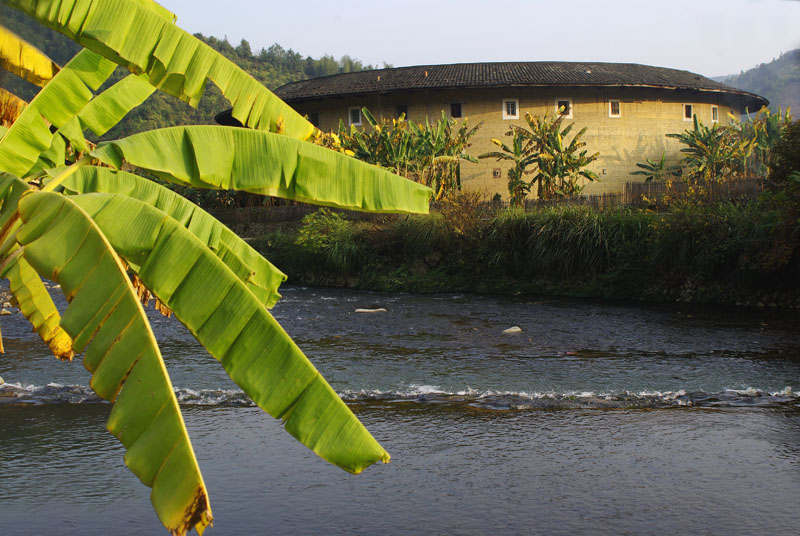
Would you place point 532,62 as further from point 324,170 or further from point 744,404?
point 324,170

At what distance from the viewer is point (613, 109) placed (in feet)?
124

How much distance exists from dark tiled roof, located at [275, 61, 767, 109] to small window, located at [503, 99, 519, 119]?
118 cm

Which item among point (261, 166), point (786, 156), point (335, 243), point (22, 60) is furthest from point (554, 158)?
point (261, 166)

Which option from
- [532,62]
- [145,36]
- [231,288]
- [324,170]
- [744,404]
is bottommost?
[744,404]

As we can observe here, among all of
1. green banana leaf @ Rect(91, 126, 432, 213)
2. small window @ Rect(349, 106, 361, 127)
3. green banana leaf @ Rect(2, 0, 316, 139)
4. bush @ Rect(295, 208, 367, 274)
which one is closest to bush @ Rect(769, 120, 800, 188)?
bush @ Rect(295, 208, 367, 274)

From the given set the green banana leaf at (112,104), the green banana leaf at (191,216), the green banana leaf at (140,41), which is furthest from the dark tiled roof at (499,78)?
the green banana leaf at (140,41)

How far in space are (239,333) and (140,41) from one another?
1.68 meters

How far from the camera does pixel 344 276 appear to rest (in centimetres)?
2272

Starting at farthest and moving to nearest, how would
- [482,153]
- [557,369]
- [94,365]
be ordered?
1. [482,153]
2. [557,369]
3. [94,365]

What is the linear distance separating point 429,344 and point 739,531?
26.2ft

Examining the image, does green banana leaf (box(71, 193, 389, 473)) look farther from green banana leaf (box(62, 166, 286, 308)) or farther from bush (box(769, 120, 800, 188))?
bush (box(769, 120, 800, 188))

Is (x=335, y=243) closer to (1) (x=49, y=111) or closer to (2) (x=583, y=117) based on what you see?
(1) (x=49, y=111)

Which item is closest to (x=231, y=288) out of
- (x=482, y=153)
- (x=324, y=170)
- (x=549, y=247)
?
(x=324, y=170)

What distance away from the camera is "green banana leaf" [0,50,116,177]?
14.8 feet
